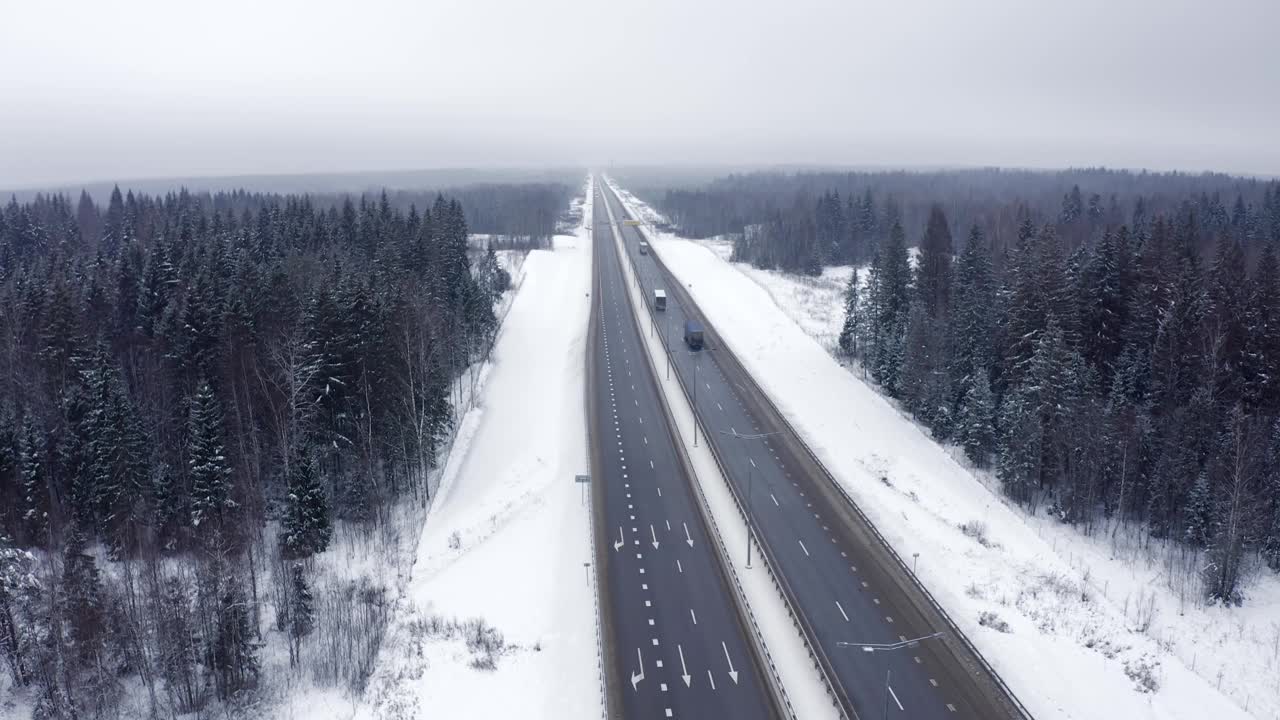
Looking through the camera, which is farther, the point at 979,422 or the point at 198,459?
the point at 979,422

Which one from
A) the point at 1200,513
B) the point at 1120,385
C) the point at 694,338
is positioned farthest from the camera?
the point at 694,338

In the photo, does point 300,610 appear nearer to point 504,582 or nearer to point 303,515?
point 303,515

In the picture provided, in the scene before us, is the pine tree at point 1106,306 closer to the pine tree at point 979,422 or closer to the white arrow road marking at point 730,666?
the pine tree at point 979,422

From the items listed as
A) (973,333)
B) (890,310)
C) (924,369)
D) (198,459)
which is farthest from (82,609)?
(890,310)

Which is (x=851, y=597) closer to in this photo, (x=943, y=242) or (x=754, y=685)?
(x=754, y=685)

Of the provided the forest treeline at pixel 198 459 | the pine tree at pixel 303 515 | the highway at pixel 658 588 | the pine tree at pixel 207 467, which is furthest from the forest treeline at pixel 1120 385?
the pine tree at pixel 207 467

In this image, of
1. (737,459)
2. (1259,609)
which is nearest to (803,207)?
(737,459)
